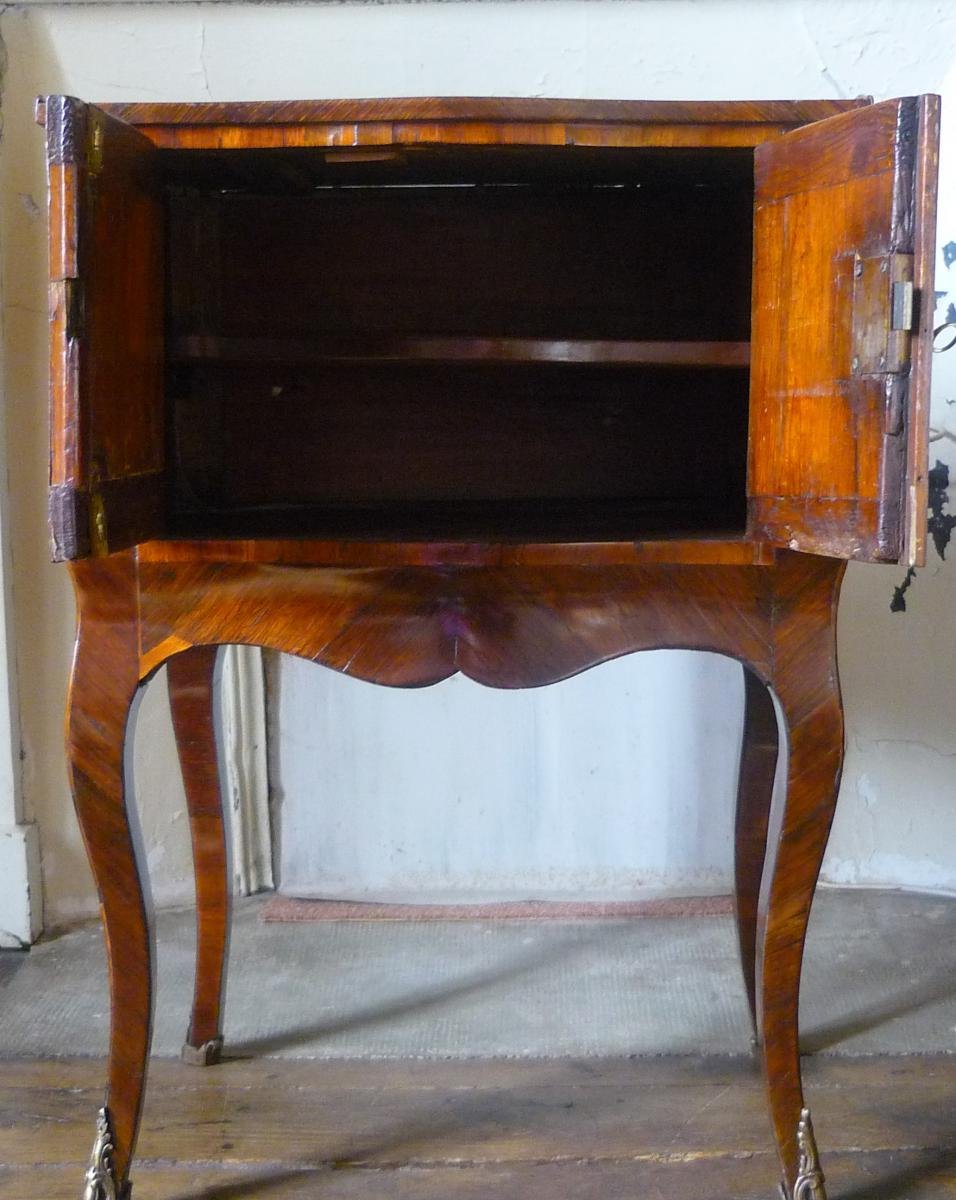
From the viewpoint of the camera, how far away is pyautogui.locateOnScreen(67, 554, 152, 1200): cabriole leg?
1021 mm

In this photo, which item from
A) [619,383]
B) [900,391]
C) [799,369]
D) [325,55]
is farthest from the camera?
[325,55]

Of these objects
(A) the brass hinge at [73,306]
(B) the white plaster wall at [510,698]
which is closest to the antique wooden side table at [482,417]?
(A) the brass hinge at [73,306]

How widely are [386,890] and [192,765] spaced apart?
0.51 metres

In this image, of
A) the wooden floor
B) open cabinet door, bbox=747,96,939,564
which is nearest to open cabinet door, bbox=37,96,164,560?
open cabinet door, bbox=747,96,939,564

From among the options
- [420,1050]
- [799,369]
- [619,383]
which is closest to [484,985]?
[420,1050]

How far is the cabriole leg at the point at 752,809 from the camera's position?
1.36 meters

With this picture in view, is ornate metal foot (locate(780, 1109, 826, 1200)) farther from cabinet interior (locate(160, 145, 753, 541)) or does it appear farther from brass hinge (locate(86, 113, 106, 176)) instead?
brass hinge (locate(86, 113, 106, 176))

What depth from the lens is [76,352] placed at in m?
0.84

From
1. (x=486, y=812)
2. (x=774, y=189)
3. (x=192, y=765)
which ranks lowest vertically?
(x=486, y=812)

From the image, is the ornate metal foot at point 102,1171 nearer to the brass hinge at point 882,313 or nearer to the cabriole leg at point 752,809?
the cabriole leg at point 752,809

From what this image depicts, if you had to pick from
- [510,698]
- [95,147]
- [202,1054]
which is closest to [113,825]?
[202,1054]

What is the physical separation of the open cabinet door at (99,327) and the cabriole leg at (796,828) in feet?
1.83

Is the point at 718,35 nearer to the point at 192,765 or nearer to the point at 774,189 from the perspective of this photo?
the point at 774,189

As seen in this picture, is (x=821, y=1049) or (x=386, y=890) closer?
(x=821, y=1049)
